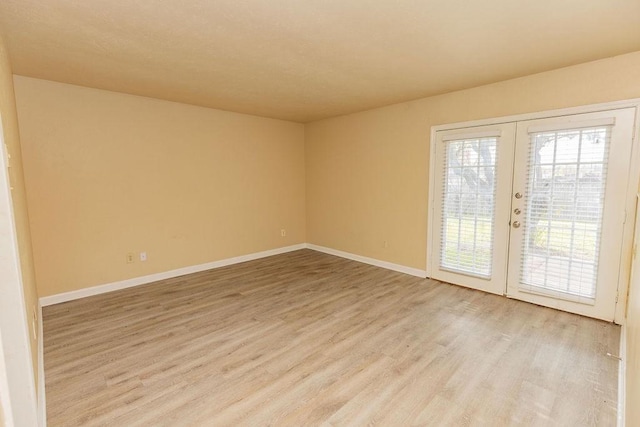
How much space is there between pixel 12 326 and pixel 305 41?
2466 mm

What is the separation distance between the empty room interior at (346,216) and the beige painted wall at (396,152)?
30mm

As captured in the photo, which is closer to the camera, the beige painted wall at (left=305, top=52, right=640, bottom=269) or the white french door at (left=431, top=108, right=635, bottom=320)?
the white french door at (left=431, top=108, right=635, bottom=320)

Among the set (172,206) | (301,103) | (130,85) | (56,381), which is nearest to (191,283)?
(172,206)

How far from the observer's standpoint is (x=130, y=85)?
11.3 feet

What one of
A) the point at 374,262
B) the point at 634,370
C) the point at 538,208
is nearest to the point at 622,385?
the point at 634,370

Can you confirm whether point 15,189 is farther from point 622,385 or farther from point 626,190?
point 626,190

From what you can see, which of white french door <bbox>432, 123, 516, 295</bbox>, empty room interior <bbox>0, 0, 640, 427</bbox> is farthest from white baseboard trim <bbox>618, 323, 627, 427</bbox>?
white french door <bbox>432, 123, 516, 295</bbox>

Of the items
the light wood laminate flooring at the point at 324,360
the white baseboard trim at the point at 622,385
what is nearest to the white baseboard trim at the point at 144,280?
the light wood laminate flooring at the point at 324,360

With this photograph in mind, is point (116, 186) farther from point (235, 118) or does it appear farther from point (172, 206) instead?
point (235, 118)

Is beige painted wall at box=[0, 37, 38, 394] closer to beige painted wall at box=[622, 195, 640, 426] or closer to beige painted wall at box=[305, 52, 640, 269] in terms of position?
beige painted wall at box=[622, 195, 640, 426]

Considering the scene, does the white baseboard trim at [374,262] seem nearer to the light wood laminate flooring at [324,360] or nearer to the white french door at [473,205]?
the white french door at [473,205]

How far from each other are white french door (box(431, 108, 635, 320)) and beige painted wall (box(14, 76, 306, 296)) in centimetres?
295

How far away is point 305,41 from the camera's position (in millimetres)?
2400

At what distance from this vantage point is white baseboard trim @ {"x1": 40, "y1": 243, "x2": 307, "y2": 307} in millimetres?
3473
